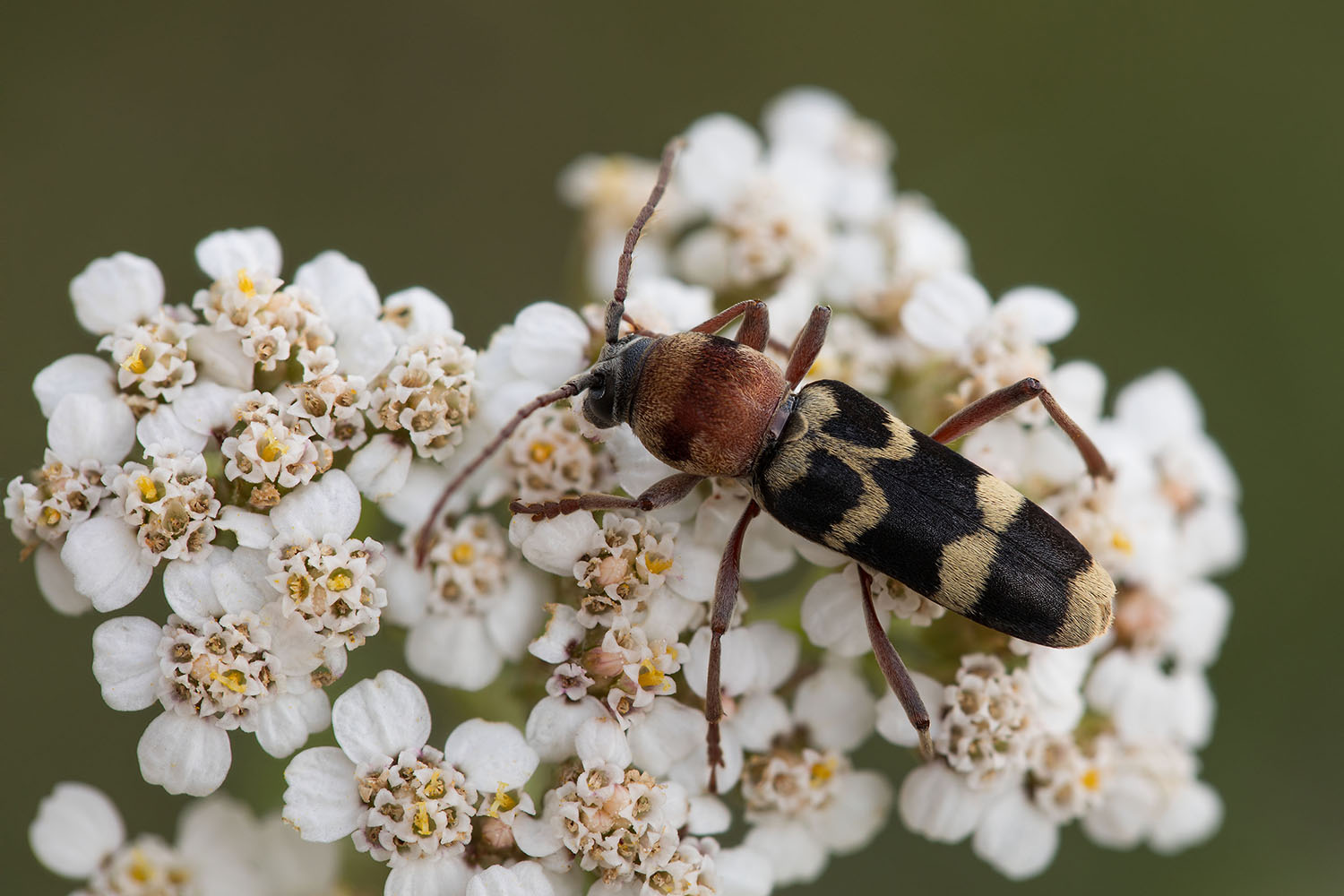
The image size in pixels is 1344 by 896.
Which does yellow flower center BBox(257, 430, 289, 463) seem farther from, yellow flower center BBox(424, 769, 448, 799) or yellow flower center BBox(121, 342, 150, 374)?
yellow flower center BBox(424, 769, 448, 799)

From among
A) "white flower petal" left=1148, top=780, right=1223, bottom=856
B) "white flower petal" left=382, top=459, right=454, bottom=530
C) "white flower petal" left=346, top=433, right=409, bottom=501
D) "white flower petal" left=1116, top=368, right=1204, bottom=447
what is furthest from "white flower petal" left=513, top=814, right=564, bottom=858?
"white flower petal" left=1116, top=368, right=1204, bottom=447

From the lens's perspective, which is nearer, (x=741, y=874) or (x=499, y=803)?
(x=499, y=803)

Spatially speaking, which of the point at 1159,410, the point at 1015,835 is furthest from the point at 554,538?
the point at 1159,410

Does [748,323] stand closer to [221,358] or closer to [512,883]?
[221,358]

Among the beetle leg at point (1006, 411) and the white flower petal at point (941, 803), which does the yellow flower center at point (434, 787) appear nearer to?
the white flower petal at point (941, 803)

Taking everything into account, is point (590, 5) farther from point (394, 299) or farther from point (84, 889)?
point (84, 889)

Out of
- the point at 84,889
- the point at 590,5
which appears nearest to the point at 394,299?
the point at 84,889
